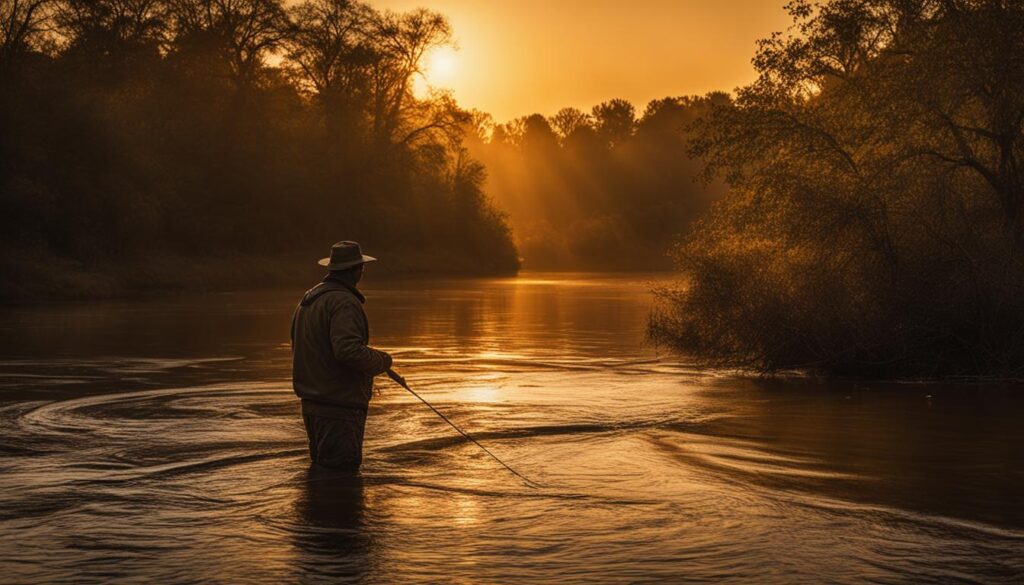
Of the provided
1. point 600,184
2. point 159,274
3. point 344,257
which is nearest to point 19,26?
point 159,274

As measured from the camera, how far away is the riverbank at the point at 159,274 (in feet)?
155

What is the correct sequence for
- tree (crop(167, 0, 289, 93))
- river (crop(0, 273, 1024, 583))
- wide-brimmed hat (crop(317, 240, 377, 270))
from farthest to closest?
tree (crop(167, 0, 289, 93)) < wide-brimmed hat (crop(317, 240, 377, 270)) < river (crop(0, 273, 1024, 583))

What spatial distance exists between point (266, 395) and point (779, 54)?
13.4 metres

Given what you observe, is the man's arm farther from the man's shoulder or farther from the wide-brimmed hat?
the wide-brimmed hat

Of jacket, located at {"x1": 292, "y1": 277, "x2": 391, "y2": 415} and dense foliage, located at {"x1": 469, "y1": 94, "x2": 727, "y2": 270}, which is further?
dense foliage, located at {"x1": 469, "y1": 94, "x2": 727, "y2": 270}

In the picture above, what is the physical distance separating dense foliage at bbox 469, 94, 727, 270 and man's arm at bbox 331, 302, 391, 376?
9360 centimetres

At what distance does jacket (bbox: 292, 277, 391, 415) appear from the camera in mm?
10227

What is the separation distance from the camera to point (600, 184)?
427ft

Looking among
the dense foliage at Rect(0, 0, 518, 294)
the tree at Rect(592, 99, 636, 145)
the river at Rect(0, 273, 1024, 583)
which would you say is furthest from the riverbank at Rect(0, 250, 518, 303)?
the tree at Rect(592, 99, 636, 145)

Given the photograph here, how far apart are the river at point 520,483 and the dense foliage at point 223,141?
30893 mm

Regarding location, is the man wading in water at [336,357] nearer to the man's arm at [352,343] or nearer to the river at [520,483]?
the man's arm at [352,343]

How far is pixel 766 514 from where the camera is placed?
31.5 feet

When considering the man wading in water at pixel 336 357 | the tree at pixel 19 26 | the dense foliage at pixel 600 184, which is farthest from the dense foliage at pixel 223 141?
the man wading in water at pixel 336 357

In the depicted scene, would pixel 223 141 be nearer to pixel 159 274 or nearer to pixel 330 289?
pixel 159 274
